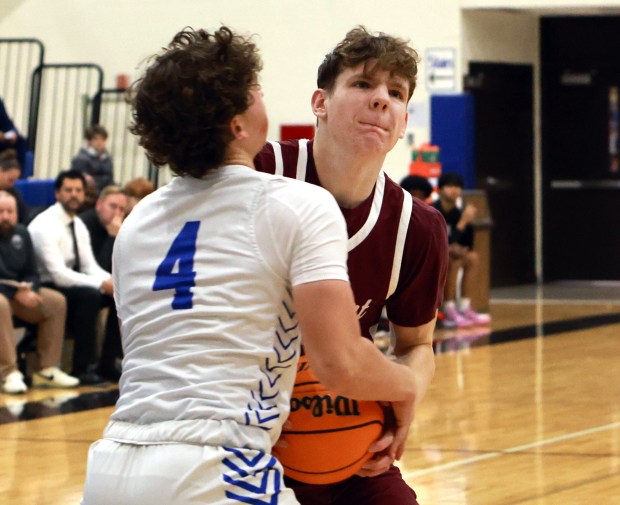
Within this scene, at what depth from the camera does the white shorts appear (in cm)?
195

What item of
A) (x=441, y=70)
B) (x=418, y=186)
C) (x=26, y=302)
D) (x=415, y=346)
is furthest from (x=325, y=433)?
(x=441, y=70)

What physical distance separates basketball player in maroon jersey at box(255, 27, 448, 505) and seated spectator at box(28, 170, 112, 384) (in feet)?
18.3

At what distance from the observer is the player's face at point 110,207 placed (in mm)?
8828

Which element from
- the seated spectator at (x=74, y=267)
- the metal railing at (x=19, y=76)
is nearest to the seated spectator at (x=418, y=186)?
the seated spectator at (x=74, y=267)

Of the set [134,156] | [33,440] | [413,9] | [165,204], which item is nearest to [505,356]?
[33,440]

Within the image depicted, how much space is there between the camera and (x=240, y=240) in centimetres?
203

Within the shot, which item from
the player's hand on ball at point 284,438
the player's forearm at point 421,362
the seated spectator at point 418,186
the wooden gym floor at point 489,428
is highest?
the seated spectator at point 418,186

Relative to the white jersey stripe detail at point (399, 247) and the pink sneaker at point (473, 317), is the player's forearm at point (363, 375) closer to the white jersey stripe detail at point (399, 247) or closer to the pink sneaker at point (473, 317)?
the white jersey stripe detail at point (399, 247)

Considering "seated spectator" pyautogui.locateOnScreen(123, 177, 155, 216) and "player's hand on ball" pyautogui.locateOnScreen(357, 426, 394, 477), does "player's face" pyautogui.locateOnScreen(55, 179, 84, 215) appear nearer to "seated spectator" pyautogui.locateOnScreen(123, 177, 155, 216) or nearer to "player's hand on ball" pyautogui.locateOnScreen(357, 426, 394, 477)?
"seated spectator" pyautogui.locateOnScreen(123, 177, 155, 216)

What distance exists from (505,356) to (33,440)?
4072 millimetres

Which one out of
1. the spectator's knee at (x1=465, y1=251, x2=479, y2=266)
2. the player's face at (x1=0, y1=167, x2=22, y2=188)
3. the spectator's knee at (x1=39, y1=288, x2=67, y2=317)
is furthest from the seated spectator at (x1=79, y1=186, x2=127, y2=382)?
the spectator's knee at (x1=465, y1=251, x2=479, y2=266)

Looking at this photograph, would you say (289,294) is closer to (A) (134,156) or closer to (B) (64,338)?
(B) (64,338)

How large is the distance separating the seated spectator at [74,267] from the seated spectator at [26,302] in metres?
0.12

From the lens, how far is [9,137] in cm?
1231
